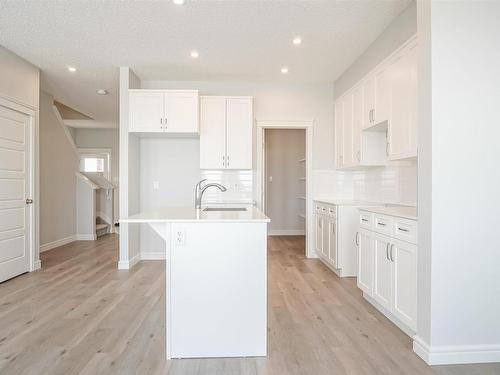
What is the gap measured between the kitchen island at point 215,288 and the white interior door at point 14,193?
2.70 metres

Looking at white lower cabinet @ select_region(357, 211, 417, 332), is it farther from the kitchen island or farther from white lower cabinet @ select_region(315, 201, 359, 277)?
the kitchen island

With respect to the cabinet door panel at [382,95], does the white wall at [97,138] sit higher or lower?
higher

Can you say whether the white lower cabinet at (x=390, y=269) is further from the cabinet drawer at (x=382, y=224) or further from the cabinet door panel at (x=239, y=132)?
the cabinet door panel at (x=239, y=132)

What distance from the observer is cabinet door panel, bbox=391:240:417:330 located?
2.21 metres

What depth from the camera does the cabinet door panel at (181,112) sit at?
413cm

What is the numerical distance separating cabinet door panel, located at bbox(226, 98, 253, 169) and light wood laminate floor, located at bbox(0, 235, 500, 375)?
5.24 ft

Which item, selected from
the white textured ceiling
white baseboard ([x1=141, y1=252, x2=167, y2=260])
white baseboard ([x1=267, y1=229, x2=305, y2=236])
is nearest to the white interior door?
the white textured ceiling

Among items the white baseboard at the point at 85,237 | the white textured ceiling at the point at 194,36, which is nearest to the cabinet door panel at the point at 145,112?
the white textured ceiling at the point at 194,36

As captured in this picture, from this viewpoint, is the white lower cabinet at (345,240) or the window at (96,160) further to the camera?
the window at (96,160)

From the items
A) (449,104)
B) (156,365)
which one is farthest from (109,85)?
(449,104)

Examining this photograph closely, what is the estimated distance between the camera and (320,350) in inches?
84.0

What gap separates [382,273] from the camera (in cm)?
265

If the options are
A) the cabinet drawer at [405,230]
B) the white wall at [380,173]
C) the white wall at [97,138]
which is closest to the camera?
the cabinet drawer at [405,230]

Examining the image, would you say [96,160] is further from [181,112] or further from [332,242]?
[332,242]
